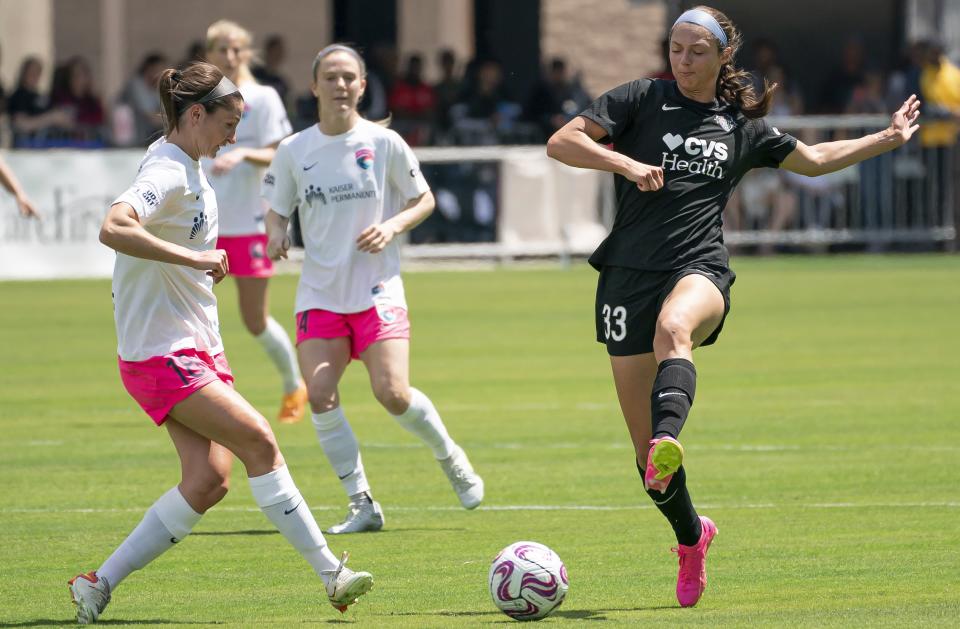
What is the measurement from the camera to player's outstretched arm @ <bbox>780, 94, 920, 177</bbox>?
7.63m

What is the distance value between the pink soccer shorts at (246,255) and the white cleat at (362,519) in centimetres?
374

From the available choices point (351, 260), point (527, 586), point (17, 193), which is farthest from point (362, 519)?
point (17, 193)

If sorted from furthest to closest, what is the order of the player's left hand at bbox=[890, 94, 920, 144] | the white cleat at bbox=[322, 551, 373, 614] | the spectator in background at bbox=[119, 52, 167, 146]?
the spectator in background at bbox=[119, 52, 167, 146]
the player's left hand at bbox=[890, 94, 920, 144]
the white cleat at bbox=[322, 551, 373, 614]

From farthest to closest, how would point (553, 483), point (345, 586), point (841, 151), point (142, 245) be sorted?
point (553, 483)
point (841, 151)
point (345, 586)
point (142, 245)

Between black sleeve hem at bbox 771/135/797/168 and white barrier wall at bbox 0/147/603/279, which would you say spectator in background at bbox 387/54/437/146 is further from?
black sleeve hem at bbox 771/135/797/168

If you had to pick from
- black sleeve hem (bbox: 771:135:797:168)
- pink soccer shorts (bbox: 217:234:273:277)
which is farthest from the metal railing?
black sleeve hem (bbox: 771:135:797:168)

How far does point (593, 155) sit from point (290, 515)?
1.83 m

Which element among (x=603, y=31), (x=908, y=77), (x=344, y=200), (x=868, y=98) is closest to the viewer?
(x=344, y=200)

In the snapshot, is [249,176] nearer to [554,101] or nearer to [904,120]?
[904,120]

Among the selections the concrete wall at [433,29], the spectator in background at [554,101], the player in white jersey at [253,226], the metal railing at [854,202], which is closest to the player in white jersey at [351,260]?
the player in white jersey at [253,226]

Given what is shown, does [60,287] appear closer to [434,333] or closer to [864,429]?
[434,333]

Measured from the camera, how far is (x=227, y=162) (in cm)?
1180

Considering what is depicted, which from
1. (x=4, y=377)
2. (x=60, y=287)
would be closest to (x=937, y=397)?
(x=4, y=377)

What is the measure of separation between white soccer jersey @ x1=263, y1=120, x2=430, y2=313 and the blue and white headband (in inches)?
90.2
